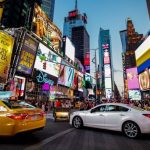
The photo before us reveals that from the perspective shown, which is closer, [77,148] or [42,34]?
[77,148]

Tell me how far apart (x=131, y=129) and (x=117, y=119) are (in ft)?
2.60

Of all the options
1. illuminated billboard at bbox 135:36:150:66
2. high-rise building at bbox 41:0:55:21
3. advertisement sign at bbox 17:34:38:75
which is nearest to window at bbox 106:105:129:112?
advertisement sign at bbox 17:34:38:75

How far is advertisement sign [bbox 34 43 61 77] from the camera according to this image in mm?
43375

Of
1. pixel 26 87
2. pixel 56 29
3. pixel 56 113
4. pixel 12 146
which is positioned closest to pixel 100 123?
pixel 12 146

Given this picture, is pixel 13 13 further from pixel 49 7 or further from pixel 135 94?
pixel 49 7

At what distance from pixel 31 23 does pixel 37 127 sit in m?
39.2

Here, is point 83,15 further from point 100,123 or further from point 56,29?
point 100,123

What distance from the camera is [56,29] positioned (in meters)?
56.1

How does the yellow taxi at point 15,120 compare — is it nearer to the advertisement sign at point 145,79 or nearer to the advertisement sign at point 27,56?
the advertisement sign at point 27,56

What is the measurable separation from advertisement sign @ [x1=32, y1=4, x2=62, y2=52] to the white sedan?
36.9 meters

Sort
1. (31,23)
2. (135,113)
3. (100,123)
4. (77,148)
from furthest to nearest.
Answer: (31,23) → (100,123) → (135,113) → (77,148)

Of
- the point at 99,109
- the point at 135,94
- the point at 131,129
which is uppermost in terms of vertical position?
the point at 135,94

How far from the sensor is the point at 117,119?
8.60 meters

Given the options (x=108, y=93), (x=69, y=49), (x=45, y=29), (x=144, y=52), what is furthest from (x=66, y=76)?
(x=108, y=93)
